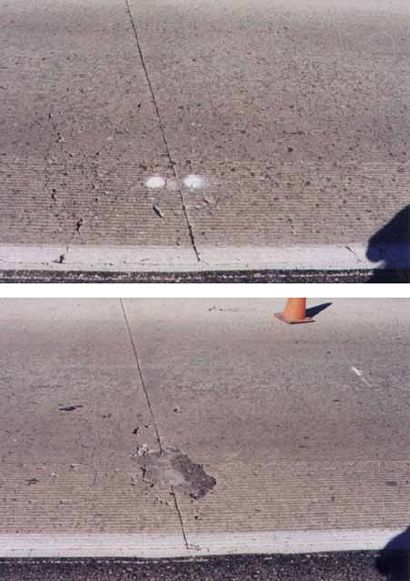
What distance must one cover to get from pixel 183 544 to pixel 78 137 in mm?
4281

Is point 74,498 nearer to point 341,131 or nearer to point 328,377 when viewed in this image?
point 328,377

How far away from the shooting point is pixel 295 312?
664 cm

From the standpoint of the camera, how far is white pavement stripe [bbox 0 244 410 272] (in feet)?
21.6

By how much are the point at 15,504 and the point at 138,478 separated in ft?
2.15

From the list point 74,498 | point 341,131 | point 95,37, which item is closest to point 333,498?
point 74,498

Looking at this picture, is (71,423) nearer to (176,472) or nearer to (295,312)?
(176,472)

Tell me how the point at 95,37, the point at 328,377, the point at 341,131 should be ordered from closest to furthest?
1. the point at 328,377
2. the point at 341,131
3. the point at 95,37

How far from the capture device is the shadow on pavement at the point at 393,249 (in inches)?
269

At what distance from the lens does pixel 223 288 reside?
662cm

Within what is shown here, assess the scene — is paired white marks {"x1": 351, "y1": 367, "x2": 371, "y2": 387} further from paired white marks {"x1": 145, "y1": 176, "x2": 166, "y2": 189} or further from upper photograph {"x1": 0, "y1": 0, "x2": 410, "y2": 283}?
paired white marks {"x1": 145, "y1": 176, "x2": 166, "y2": 189}

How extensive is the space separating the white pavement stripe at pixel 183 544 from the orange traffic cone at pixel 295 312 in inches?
90.7

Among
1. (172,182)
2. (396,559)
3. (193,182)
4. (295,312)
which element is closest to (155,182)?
(172,182)

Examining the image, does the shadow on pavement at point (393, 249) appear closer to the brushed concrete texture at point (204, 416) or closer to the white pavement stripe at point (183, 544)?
the brushed concrete texture at point (204, 416)

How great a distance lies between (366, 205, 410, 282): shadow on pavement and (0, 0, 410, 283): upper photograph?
11 millimetres
